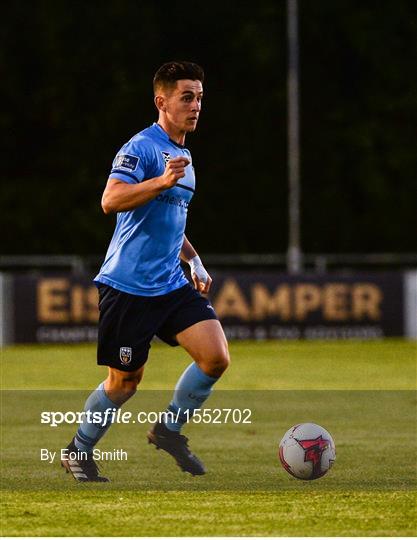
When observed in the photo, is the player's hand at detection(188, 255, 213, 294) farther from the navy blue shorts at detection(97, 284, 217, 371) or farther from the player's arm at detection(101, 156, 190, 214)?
the player's arm at detection(101, 156, 190, 214)

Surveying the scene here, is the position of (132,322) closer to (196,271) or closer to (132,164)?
(196,271)

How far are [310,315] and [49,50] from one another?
19.0 metres

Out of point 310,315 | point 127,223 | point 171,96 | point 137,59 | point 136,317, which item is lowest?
point 310,315

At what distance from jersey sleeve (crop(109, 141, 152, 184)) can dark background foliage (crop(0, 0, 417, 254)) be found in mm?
32682

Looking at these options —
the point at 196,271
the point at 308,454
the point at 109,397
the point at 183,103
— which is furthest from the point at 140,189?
the point at 308,454

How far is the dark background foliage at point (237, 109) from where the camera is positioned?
42281mm

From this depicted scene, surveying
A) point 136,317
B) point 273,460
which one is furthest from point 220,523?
point 273,460

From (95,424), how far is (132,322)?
650 mm

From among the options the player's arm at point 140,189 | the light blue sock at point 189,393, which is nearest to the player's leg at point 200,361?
the light blue sock at point 189,393

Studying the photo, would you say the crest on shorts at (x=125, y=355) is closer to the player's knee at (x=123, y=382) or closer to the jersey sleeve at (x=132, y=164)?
the player's knee at (x=123, y=382)

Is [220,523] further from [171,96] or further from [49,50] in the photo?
[49,50]

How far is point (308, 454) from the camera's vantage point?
883 cm

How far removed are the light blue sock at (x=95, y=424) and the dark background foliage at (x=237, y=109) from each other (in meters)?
32.4

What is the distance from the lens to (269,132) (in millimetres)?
44094
